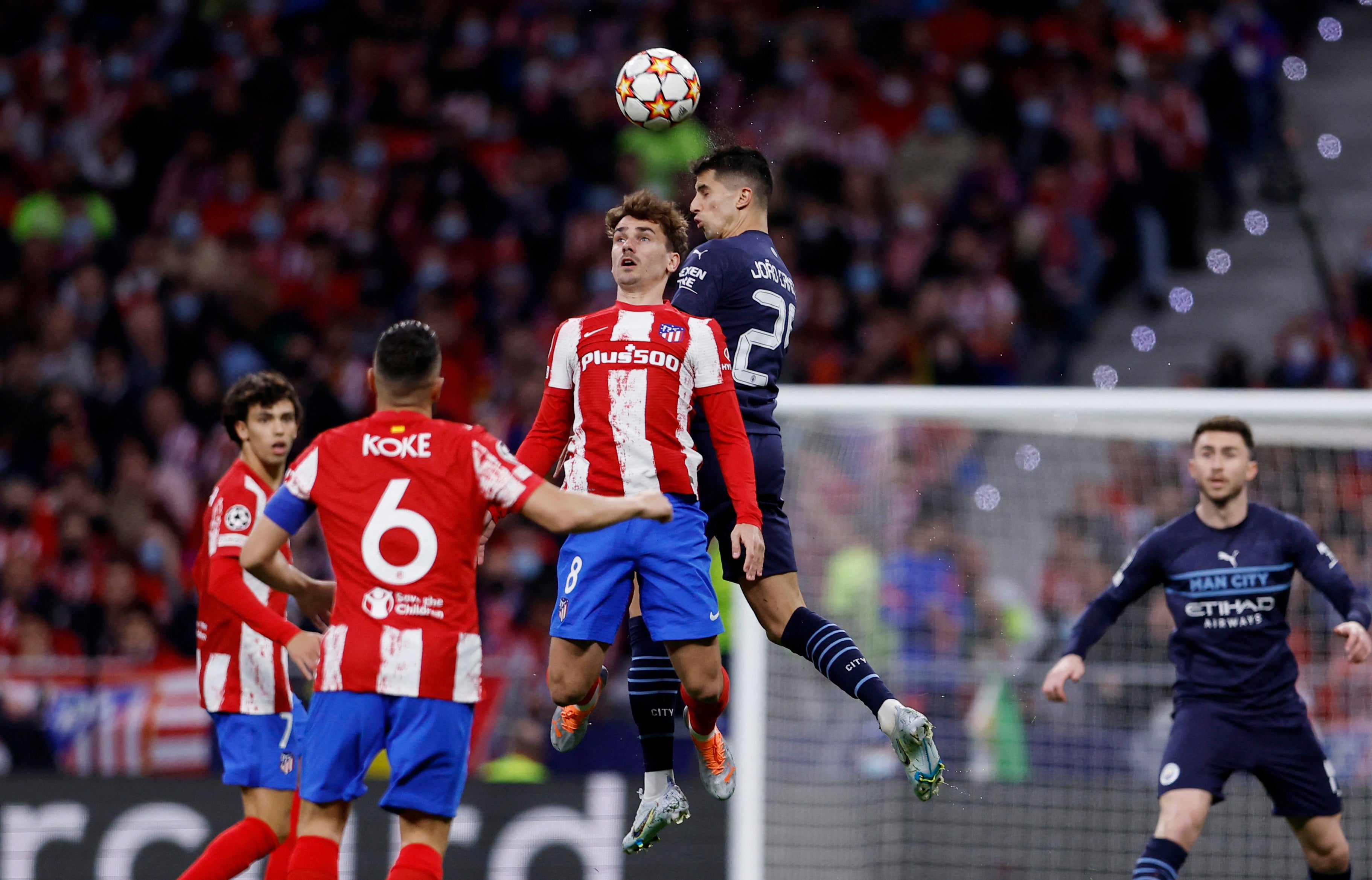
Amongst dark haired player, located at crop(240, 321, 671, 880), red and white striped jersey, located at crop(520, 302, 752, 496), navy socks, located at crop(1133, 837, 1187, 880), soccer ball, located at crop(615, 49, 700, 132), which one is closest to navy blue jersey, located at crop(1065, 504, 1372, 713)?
navy socks, located at crop(1133, 837, 1187, 880)

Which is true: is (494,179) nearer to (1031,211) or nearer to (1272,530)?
(1031,211)

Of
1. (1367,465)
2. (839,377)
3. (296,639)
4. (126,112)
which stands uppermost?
(126,112)

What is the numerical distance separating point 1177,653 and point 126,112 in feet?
39.5

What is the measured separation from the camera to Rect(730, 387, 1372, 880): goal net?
888cm

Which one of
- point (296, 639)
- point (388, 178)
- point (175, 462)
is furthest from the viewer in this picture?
point (388, 178)

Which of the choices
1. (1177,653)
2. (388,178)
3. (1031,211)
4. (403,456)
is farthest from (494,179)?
(403,456)

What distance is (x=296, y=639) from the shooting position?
6066mm

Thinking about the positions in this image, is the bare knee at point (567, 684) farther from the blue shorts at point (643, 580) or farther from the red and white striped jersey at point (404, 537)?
the red and white striped jersey at point (404, 537)

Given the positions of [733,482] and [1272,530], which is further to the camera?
[1272,530]

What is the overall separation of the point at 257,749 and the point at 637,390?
92.0 inches

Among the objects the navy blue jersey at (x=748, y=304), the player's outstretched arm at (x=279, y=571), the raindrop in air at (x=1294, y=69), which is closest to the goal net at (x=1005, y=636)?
the navy blue jersey at (x=748, y=304)

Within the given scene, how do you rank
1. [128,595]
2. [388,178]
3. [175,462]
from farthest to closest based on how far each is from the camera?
[388,178]
[175,462]
[128,595]

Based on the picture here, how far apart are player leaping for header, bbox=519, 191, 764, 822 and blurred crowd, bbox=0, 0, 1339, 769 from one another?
223 inches

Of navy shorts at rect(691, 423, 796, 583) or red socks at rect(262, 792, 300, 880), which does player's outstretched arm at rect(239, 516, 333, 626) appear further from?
navy shorts at rect(691, 423, 796, 583)
